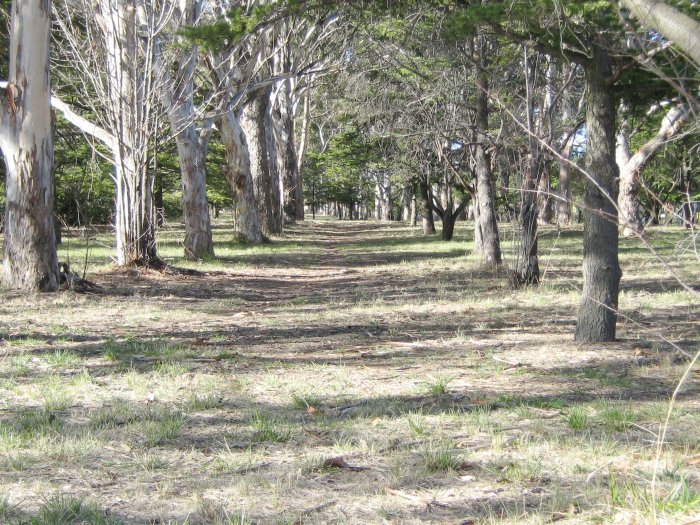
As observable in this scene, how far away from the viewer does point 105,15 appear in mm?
12203

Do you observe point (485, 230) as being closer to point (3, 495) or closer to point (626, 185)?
point (626, 185)

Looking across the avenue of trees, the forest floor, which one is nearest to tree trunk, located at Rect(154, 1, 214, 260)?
the avenue of trees

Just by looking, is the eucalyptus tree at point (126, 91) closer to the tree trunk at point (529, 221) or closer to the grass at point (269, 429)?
the tree trunk at point (529, 221)

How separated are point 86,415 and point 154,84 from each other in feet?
27.1

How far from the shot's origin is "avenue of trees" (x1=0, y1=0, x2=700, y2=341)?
6410 millimetres

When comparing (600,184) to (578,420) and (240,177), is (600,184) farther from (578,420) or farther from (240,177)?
(240,177)

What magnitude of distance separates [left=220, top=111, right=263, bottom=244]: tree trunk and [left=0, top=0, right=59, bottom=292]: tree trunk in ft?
29.0

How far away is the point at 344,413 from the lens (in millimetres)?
4883

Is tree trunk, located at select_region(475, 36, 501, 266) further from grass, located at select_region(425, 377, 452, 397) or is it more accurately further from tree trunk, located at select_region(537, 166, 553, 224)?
grass, located at select_region(425, 377, 452, 397)

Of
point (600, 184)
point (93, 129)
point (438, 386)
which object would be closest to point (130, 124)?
point (93, 129)

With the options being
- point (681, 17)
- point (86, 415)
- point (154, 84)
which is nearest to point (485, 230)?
point (154, 84)

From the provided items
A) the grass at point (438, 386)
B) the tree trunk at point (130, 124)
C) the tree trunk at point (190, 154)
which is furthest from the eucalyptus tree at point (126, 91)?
the grass at point (438, 386)

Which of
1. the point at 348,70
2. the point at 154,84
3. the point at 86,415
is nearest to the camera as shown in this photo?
the point at 86,415

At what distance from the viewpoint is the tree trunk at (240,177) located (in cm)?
1925
